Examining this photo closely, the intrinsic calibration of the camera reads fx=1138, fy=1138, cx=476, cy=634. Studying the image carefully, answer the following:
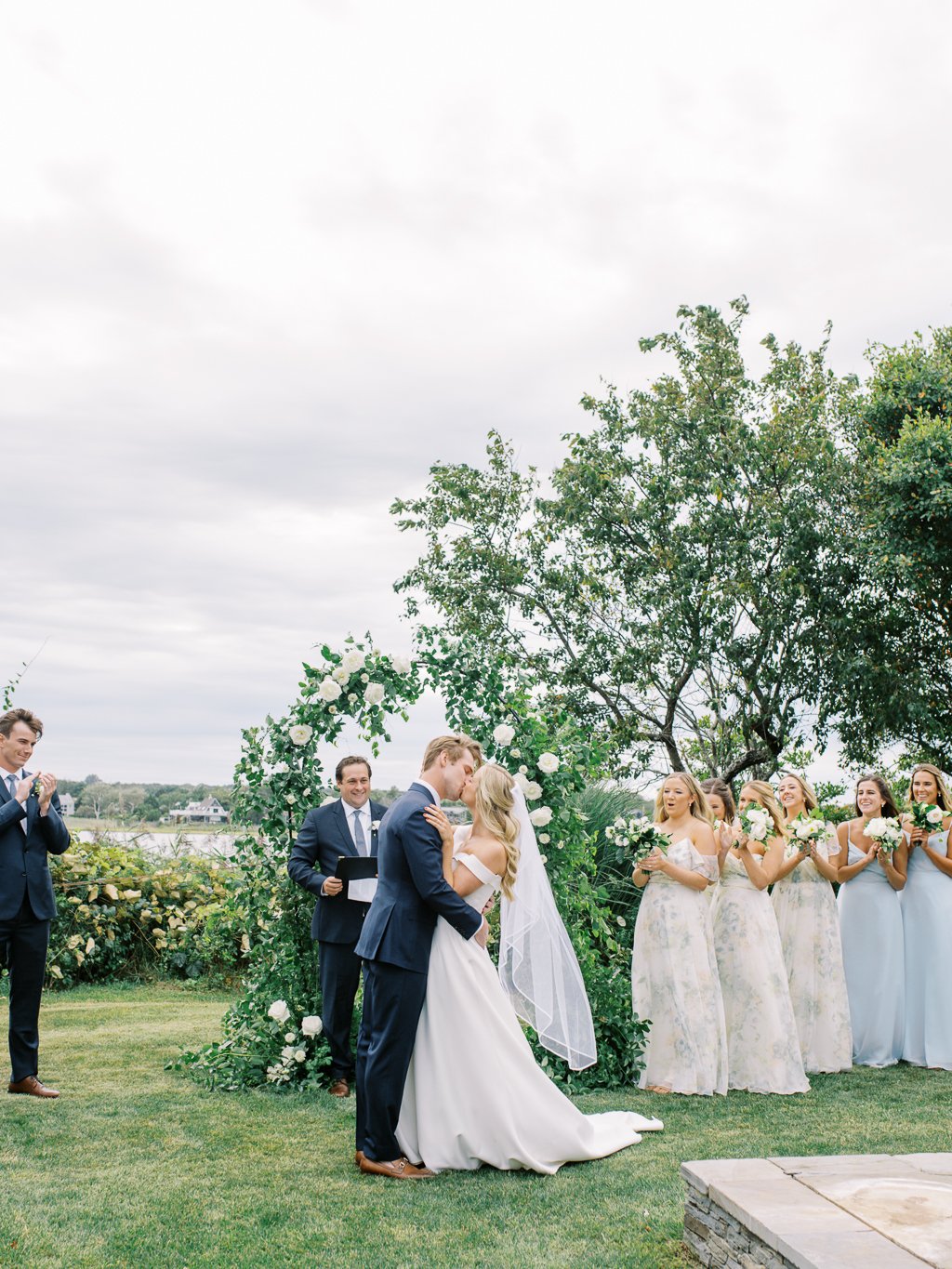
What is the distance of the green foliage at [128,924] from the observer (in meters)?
12.3

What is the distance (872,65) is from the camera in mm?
7371

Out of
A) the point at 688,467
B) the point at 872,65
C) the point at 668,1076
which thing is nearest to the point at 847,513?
the point at 688,467

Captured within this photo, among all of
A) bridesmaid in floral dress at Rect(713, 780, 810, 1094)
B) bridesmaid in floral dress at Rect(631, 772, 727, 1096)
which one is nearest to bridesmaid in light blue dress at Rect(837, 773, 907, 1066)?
bridesmaid in floral dress at Rect(713, 780, 810, 1094)

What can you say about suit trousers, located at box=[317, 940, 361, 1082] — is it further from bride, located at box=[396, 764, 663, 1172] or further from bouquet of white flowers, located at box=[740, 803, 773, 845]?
bouquet of white flowers, located at box=[740, 803, 773, 845]

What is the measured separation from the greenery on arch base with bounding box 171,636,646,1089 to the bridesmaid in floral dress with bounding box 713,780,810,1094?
0.71 m

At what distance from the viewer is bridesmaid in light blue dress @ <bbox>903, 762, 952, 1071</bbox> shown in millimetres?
8547

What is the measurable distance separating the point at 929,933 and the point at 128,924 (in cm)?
851

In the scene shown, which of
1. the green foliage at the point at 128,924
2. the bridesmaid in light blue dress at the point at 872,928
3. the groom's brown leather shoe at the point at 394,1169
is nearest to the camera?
the groom's brown leather shoe at the point at 394,1169

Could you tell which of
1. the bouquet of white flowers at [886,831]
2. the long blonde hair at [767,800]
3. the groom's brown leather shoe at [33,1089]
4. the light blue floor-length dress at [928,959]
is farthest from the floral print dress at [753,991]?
the groom's brown leather shoe at [33,1089]

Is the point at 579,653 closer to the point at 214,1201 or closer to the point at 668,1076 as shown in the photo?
the point at 668,1076

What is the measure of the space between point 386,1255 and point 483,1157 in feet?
3.68

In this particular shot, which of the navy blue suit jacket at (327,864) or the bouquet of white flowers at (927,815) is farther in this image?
the bouquet of white flowers at (927,815)

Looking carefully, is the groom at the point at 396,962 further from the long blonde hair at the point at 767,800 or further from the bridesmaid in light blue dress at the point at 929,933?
the bridesmaid in light blue dress at the point at 929,933

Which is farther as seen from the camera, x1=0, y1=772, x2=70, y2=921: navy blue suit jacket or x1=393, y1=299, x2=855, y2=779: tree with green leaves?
x1=393, y1=299, x2=855, y2=779: tree with green leaves
